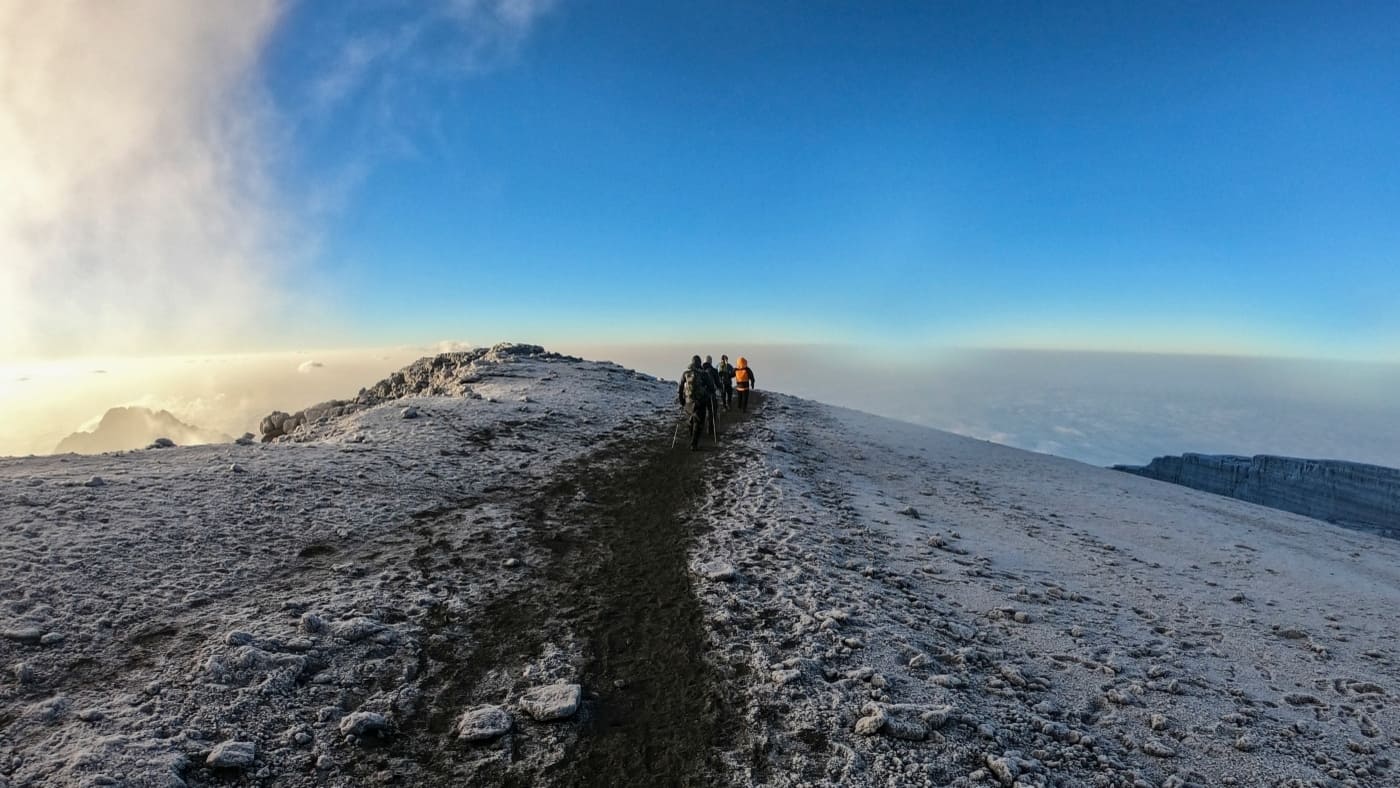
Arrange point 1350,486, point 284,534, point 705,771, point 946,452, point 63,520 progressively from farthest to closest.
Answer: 1. point 1350,486
2. point 946,452
3. point 284,534
4. point 63,520
5. point 705,771

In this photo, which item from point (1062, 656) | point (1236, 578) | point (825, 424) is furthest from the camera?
point (825, 424)

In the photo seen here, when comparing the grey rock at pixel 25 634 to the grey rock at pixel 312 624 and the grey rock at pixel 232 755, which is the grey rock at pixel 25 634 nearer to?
the grey rock at pixel 312 624

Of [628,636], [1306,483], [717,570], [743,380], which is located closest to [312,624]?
[628,636]

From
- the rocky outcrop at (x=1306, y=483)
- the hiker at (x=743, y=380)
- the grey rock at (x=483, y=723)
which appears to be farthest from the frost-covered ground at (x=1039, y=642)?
the rocky outcrop at (x=1306, y=483)

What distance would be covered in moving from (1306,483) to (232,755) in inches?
1858

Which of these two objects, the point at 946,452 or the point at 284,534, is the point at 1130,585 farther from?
the point at 284,534

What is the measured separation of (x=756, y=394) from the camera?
35094 millimetres

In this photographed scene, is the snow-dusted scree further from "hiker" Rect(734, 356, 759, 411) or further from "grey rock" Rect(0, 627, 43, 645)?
"hiker" Rect(734, 356, 759, 411)

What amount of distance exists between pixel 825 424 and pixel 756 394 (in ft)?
29.7

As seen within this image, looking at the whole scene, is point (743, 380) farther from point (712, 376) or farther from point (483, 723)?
point (483, 723)

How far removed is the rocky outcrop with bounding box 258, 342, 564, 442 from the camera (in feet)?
80.3

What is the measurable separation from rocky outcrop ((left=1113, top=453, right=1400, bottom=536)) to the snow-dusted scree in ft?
82.9

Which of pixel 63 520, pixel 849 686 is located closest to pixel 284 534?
pixel 63 520

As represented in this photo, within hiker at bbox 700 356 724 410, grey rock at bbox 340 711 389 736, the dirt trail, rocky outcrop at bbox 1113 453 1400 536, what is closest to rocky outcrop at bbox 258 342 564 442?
hiker at bbox 700 356 724 410
